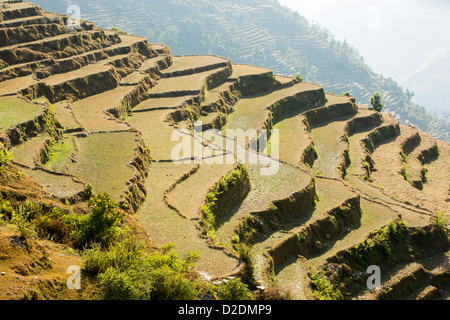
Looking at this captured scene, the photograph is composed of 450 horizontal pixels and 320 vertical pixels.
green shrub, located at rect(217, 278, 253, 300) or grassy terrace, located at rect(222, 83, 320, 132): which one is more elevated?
green shrub, located at rect(217, 278, 253, 300)

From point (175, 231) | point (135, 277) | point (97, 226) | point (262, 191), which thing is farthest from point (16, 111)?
point (135, 277)

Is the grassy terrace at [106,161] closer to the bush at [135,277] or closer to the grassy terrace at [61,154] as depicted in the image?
the grassy terrace at [61,154]

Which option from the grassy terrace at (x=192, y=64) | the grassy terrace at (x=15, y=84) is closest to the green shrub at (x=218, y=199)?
the grassy terrace at (x=15, y=84)

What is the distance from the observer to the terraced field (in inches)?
731

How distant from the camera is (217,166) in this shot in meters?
24.0

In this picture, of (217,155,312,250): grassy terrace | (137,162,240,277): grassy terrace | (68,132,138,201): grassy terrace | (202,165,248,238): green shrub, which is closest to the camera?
(137,162,240,277): grassy terrace

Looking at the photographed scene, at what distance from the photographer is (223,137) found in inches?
1377

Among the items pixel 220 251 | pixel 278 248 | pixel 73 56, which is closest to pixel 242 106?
pixel 73 56

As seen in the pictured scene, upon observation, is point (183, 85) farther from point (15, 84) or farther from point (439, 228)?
point (439, 228)

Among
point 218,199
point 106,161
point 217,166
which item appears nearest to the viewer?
point 218,199

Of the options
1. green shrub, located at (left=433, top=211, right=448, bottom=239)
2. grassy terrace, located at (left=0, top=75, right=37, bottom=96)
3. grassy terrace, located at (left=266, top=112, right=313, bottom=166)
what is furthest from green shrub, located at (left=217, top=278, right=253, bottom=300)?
grassy terrace, located at (left=0, top=75, right=37, bottom=96)

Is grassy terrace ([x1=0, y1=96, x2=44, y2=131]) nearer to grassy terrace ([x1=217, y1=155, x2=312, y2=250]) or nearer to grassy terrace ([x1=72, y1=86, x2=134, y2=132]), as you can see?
grassy terrace ([x1=72, y1=86, x2=134, y2=132])

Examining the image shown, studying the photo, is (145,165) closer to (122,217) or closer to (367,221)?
(122,217)

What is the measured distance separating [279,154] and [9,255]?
1056 inches
